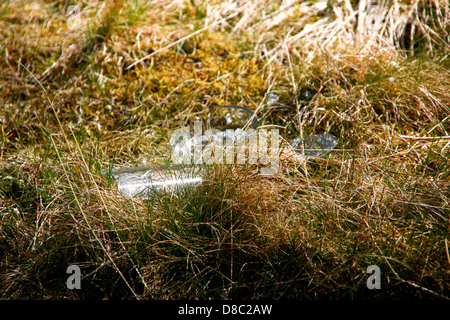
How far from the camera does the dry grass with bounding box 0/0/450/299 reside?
1512 millimetres

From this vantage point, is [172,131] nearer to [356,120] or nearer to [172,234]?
[172,234]

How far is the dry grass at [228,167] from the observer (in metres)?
1.51

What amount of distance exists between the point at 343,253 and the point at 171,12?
2.40 metres
